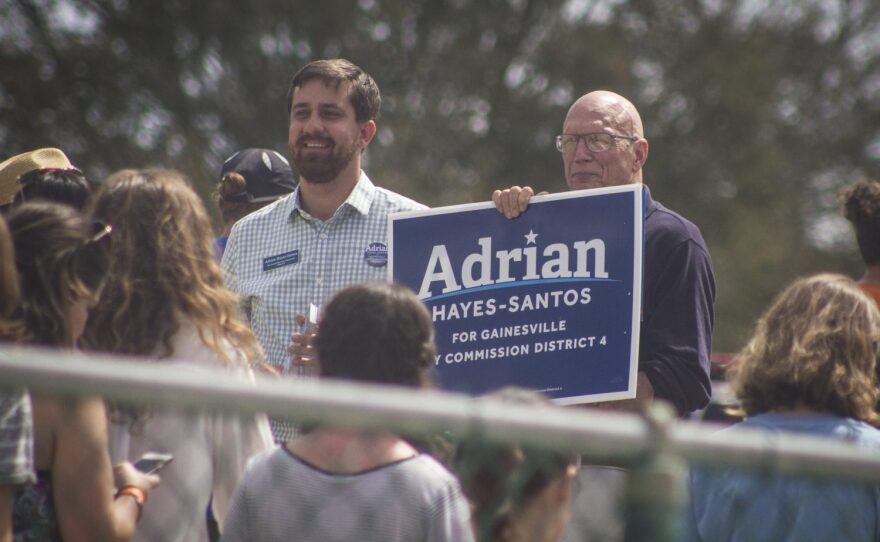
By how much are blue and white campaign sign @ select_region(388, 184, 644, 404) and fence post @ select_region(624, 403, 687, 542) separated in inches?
76.8

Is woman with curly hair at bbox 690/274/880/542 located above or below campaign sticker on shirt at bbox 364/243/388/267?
below

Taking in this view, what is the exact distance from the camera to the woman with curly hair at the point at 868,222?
4934 mm

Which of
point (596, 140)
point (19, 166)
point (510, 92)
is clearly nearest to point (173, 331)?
point (19, 166)

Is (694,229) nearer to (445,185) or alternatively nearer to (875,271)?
(875,271)

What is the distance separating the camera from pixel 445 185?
63.9ft

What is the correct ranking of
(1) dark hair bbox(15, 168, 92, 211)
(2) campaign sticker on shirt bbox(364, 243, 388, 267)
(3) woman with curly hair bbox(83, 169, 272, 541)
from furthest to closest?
(2) campaign sticker on shirt bbox(364, 243, 388, 267) < (1) dark hair bbox(15, 168, 92, 211) < (3) woman with curly hair bbox(83, 169, 272, 541)

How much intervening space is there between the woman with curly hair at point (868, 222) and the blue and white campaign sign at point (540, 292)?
4.21 ft

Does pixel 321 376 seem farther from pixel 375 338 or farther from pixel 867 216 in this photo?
pixel 867 216

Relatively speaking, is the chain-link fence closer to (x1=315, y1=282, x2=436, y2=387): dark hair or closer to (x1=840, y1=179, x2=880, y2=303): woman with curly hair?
(x1=315, y1=282, x2=436, y2=387): dark hair

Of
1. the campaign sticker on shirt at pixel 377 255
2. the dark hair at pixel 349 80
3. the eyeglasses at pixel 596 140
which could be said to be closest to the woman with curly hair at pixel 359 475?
the campaign sticker on shirt at pixel 377 255

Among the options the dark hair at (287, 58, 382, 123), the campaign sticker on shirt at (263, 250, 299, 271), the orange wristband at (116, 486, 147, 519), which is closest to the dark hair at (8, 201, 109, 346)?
the orange wristband at (116, 486, 147, 519)

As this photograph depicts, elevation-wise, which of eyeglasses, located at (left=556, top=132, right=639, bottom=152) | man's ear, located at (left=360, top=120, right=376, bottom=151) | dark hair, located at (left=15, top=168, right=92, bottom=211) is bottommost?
dark hair, located at (left=15, top=168, right=92, bottom=211)

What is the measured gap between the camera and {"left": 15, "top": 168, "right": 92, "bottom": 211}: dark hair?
3756 mm

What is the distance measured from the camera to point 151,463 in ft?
9.25
